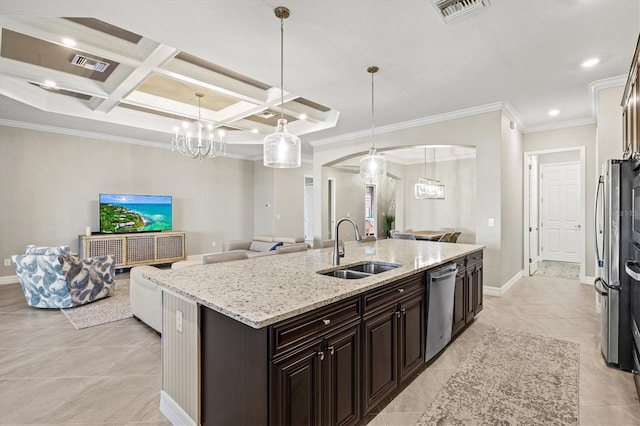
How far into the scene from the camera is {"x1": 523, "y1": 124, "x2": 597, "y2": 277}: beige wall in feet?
17.5

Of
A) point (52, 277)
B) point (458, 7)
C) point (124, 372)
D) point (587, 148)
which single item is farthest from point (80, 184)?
point (587, 148)

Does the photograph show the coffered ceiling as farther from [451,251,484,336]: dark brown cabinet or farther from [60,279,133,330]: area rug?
[60,279,133,330]: area rug

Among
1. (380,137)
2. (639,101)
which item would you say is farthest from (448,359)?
(380,137)

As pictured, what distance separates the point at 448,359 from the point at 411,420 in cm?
99

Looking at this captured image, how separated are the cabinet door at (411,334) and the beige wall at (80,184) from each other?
257 inches

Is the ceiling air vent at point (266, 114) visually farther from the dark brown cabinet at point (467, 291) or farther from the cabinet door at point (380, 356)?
the cabinet door at point (380, 356)

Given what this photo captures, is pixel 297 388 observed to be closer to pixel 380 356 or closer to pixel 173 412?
pixel 380 356

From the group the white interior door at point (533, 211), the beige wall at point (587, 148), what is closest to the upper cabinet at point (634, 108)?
the beige wall at point (587, 148)

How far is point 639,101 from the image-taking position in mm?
2213

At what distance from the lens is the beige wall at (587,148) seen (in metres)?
5.33

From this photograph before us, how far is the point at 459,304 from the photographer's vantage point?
10.3 feet

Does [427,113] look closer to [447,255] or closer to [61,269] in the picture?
[447,255]

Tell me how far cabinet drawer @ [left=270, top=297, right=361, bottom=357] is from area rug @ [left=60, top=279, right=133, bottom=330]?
130 inches

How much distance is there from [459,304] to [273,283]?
2131 mm
